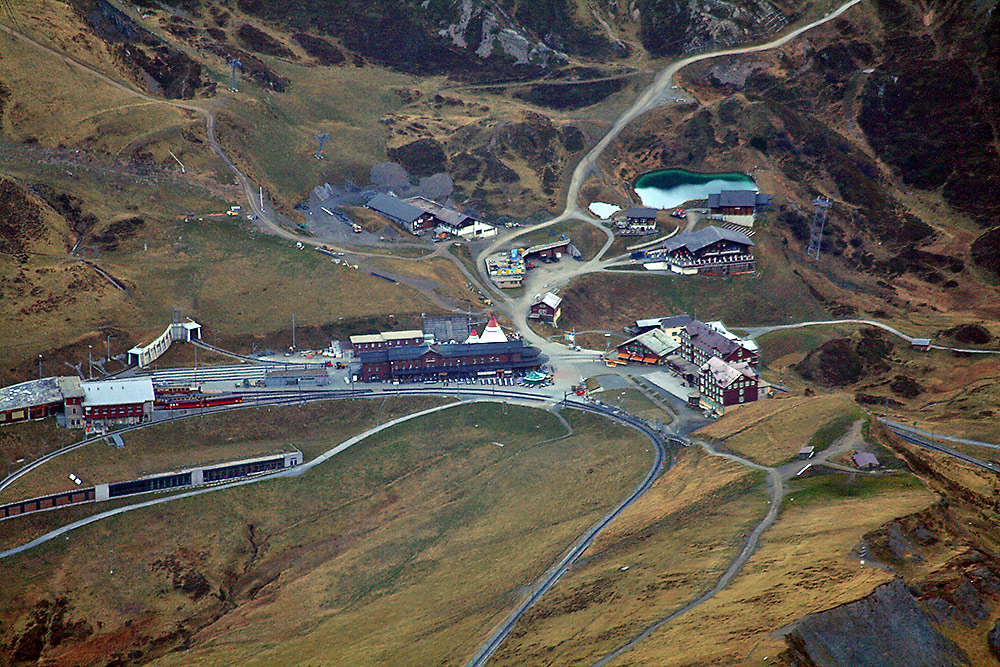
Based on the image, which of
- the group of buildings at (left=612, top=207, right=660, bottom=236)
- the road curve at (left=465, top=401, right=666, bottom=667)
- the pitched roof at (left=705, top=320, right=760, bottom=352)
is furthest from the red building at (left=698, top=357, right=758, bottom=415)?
the group of buildings at (left=612, top=207, right=660, bottom=236)

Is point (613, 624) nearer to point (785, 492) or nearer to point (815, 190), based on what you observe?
point (785, 492)

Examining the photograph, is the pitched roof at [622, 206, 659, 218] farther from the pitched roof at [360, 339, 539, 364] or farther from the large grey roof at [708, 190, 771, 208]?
the pitched roof at [360, 339, 539, 364]

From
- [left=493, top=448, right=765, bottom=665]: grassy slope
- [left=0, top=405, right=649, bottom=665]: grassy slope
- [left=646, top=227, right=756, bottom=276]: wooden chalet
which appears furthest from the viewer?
[left=646, top=227, right=756, bottom=276]: wooden chalet

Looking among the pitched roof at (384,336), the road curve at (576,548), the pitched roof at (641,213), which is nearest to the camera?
the road curve at (576,548)

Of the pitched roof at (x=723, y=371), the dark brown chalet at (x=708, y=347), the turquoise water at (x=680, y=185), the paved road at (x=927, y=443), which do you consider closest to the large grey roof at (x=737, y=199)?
the turquoise water at (x=680, y=185)

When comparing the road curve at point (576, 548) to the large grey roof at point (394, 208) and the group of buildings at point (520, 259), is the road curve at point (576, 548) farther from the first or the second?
the large grey roof at point (394, 208)

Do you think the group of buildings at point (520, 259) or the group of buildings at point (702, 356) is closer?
the group of buildings at point (702, 356)

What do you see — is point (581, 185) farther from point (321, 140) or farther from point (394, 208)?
point (321, 140)

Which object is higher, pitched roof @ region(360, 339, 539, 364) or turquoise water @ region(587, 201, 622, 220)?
turquoise water @ region(587, 201, 622, 220)
